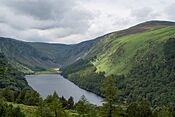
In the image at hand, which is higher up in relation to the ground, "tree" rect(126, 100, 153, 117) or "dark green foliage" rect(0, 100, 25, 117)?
"dark green foliage" rect(0, 100, 25, 117)

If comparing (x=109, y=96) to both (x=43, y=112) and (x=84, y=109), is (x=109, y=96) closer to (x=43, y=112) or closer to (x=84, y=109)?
(x=43, y=112)

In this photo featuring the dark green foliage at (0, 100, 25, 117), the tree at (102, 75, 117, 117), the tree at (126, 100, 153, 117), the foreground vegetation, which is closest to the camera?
the tree at (102, 75, 117, 117)

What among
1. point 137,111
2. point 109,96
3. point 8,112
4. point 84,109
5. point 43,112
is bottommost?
point 137,111

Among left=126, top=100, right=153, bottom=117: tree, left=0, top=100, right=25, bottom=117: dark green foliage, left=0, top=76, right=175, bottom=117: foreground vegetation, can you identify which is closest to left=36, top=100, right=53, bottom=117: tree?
left=0, top=76, right=175, bottom=117: foreground vegetation

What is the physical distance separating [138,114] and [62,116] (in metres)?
29.3

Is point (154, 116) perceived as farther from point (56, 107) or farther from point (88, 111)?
point (56, 107)

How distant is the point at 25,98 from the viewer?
13525 cm

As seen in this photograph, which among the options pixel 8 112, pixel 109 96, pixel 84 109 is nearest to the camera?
pixel 109 96

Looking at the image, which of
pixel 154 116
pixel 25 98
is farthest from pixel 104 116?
pixel 25 98

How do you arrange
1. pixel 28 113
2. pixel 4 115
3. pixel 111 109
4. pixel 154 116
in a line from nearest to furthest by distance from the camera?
pixel 111 109 → pixel 4 115 → pixel 28 113 → pixel 154 116

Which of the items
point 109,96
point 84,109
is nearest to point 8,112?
point 84,109

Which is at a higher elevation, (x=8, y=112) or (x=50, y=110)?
(x=8, y=112)

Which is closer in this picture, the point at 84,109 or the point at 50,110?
the point at 84,109

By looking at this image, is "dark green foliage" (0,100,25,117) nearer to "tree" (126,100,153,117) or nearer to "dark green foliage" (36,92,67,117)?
"dark green foliage" (36,92,67,117)
